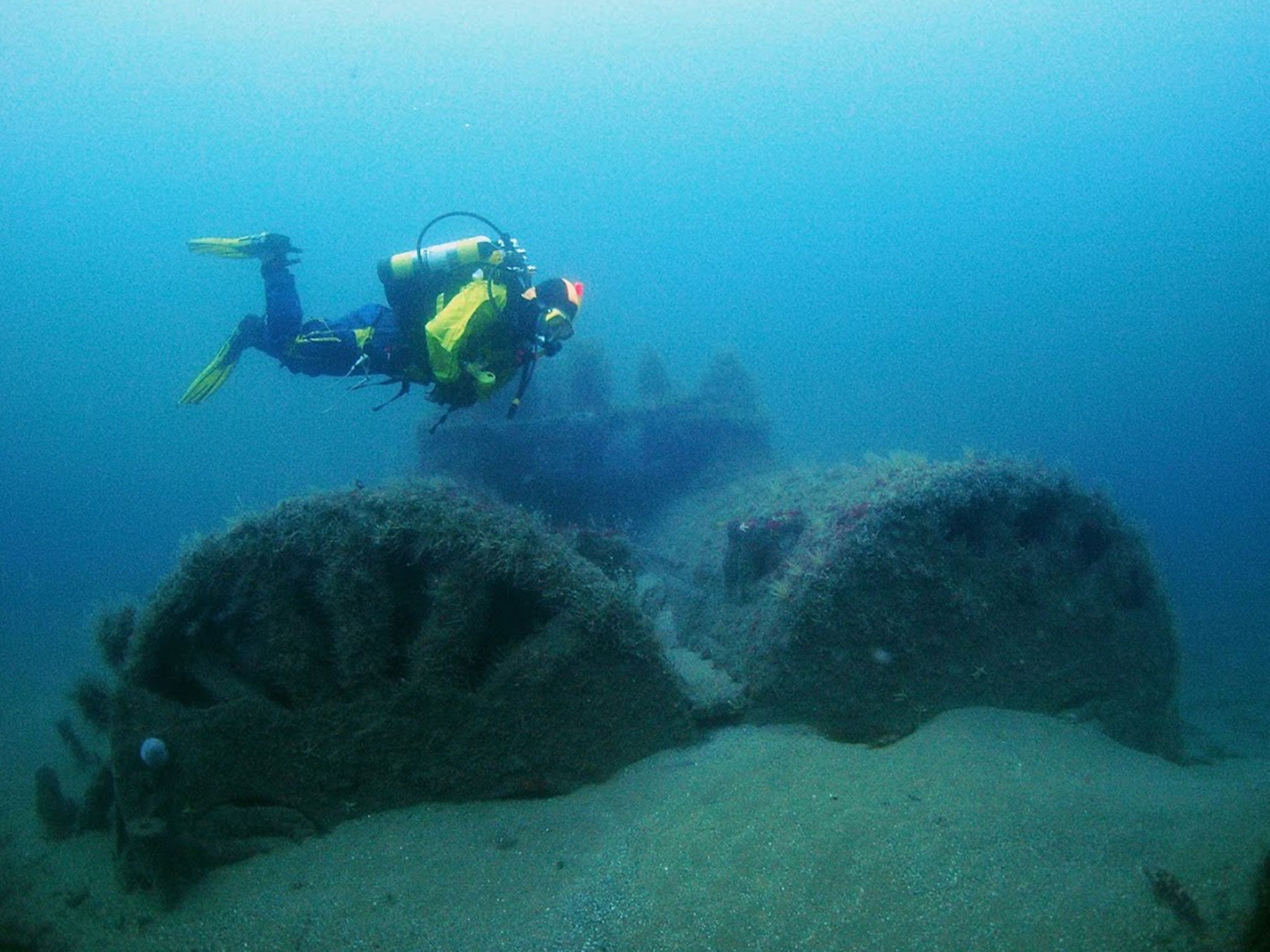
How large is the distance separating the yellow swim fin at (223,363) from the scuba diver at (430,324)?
13mm

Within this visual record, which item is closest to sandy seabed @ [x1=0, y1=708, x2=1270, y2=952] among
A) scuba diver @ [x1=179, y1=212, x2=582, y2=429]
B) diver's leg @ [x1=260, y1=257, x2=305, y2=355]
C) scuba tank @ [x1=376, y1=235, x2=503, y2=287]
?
scuba diver @ [x1=179, y1=212, x2=582, y2=429]

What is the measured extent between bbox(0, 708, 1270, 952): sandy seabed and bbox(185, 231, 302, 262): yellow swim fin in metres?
A: 7.16

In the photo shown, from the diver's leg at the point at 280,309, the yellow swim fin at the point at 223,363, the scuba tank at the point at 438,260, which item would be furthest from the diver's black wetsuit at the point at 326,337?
the scuba tank at the point at 438,260

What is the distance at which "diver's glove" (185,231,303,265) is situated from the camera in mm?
8711

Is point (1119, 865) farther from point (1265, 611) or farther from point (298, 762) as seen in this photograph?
point (1265, 611)

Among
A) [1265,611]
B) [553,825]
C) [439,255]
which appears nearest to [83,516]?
[439,255]

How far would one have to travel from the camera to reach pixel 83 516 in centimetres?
5431

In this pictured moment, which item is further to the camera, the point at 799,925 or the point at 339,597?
the point at 339,597

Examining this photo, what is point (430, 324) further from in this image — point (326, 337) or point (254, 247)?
point (254, 247)

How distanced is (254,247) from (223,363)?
5.26ft

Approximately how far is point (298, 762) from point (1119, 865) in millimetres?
5065

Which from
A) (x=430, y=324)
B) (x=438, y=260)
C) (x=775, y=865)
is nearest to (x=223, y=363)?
(x=438, y=260)

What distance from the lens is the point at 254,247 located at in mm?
8742

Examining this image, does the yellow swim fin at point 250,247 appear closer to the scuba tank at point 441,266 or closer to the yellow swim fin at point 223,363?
the yellow swim fin at point 223,363
